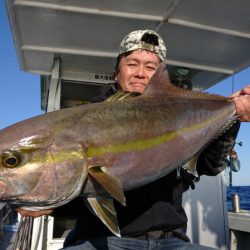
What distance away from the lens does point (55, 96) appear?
683 cm

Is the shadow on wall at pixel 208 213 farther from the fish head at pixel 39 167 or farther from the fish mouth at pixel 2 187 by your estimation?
the fish mouth at pixel 2 187

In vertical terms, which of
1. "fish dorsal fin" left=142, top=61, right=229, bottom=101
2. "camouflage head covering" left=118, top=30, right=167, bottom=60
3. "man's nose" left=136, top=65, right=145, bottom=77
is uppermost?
"camouflage head covering" left=118, top=30, right=167, bottom=60

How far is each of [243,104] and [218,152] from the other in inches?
19.9

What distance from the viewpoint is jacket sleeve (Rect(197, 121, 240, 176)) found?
10.6 feet

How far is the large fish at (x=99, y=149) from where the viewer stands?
216cm

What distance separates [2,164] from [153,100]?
1083 millimetres

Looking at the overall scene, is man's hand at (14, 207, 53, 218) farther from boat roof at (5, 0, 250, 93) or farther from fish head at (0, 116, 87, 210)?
boat roof at (5, 0, 250, 93)

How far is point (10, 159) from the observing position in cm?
215

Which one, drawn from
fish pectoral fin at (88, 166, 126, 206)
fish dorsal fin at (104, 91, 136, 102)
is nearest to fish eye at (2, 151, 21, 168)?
fish pectoral fin at (88, 166, 126, 206)

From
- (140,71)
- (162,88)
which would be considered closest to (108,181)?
(162,88)

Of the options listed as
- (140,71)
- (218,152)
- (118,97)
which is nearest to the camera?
(118,97)

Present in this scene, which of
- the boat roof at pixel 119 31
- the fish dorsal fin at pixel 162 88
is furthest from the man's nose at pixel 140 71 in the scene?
the boat roof at pixel 119 31

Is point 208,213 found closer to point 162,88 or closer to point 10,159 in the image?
point 162,88

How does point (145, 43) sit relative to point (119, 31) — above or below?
below
